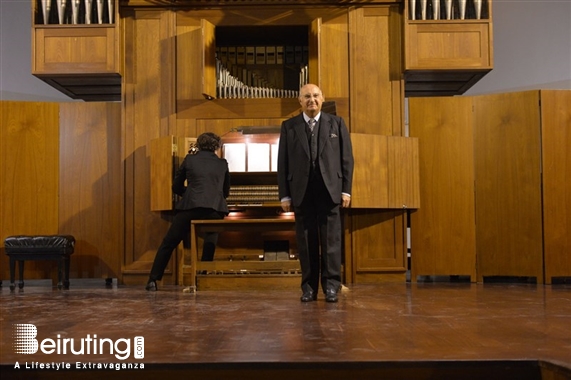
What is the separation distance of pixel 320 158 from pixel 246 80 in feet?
11.3

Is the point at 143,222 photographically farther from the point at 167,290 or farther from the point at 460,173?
the point at 460,173

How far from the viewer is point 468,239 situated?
8617mm

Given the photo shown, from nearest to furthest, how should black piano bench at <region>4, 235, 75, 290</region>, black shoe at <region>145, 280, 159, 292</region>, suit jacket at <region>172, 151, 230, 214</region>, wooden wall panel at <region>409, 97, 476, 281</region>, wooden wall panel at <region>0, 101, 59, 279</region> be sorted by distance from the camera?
suit jacket at <region>172, 151, 230, 214</region> < black shoe at <region>145, 280, 159, 292</region> < black piano bench at <region>4, 235, 75, 290</region> < wooden wall panel at <region>409, 97, 476, 281</region> < wooden wall panel at <region>0, 101, 59, 279</region>

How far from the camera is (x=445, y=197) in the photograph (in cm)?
864

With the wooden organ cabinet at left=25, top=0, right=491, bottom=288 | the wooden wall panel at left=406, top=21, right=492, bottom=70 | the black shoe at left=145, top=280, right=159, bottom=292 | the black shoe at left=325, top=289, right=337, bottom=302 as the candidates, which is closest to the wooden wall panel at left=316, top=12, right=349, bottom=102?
the wooden organ cabinet at left=25, top=0, right=491, bottom=288

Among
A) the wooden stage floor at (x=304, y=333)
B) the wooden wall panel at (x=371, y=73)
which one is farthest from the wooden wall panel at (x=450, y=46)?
the wooden stage floor at (x=304, y=333)

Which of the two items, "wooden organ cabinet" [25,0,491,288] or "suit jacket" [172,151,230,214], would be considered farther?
"wooden organ cabinet" [25,0,491,288]

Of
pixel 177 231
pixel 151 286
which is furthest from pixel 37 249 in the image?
pixel 177 231

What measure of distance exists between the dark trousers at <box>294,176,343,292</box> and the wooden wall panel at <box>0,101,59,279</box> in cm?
405

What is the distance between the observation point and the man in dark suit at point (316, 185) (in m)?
5.77

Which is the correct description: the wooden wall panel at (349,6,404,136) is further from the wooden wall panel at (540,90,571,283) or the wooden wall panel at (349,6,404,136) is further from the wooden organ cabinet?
the wooden wall panel at (540,90,571,283)

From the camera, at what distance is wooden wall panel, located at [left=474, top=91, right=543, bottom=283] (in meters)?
8.36

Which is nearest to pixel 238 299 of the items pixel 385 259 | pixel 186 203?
pixel 186 203

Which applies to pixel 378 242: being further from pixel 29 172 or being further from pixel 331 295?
pixel 29 172
